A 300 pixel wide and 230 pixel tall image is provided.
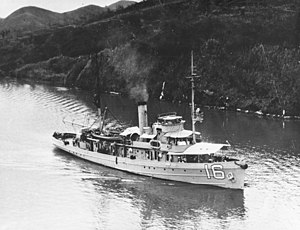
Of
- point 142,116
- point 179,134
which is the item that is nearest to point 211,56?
point 142,116

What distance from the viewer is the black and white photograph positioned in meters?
45.7

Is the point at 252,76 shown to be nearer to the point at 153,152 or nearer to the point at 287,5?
the point at 287,5

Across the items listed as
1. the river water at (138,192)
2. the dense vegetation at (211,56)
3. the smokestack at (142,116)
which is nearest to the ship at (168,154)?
the smokestack at (142,116)

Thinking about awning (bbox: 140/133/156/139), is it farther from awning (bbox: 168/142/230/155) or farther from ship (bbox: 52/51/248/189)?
awning (bbox: 168/142/230/155)

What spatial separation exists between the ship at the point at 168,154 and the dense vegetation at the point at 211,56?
34.6 ft

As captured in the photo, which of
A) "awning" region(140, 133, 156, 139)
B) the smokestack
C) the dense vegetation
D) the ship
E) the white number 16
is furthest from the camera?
the dense vegetation

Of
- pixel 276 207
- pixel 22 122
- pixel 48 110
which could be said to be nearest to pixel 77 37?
pixel 48 110

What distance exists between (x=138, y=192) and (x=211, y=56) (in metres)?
60.1

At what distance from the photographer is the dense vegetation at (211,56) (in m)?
93.6

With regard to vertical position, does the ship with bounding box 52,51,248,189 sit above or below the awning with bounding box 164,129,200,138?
below

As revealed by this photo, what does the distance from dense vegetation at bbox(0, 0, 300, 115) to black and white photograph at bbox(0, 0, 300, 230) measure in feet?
0.93

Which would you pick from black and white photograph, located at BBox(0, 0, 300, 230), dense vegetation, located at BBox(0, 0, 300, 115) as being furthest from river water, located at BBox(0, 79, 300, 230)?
dense vegetation, located at BBox(0, 0, 300, 115)

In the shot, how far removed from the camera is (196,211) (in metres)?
45.0

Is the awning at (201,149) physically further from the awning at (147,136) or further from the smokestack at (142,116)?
the smokestack at (142,116)
